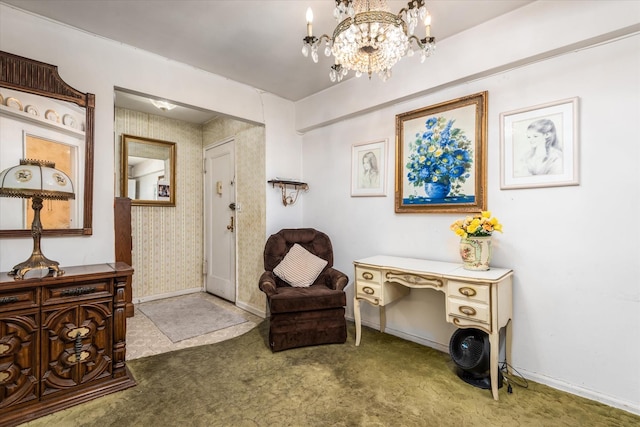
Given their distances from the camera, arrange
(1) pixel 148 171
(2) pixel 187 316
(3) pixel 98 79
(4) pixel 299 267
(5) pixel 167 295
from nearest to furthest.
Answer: (3) pixel 98 79 → (4) pixel 299 267 → (2) pixel 187 316 → (1) pixel 148 171 → (5) pixel 167 295

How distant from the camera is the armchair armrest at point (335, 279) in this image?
2.74 m

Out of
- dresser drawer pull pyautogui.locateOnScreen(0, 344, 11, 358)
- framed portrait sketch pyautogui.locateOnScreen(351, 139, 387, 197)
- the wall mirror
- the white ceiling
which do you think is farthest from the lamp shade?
framed portrait sketch pyautogui.locateOnScreen(351, 139, 387, 197)

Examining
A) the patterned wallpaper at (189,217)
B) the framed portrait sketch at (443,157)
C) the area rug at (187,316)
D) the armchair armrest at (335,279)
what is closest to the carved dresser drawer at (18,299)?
the area rug at (187,316)

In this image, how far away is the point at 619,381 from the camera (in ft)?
5.87

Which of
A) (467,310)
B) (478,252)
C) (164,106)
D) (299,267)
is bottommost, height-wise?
(467,310)

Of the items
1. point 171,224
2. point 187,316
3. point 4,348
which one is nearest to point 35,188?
point 4,348

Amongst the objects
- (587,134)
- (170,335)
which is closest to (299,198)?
(170,335)

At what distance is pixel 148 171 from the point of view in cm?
405

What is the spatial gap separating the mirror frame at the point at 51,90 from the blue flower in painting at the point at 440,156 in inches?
104

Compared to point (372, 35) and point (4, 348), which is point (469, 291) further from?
point (4, 348)

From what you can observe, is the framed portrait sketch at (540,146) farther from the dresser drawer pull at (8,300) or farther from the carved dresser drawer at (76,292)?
the dresser drawer pull at (8,300)

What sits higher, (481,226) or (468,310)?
(481,226)

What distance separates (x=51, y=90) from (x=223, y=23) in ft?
4.32

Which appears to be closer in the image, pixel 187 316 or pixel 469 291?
pixel 469 291
